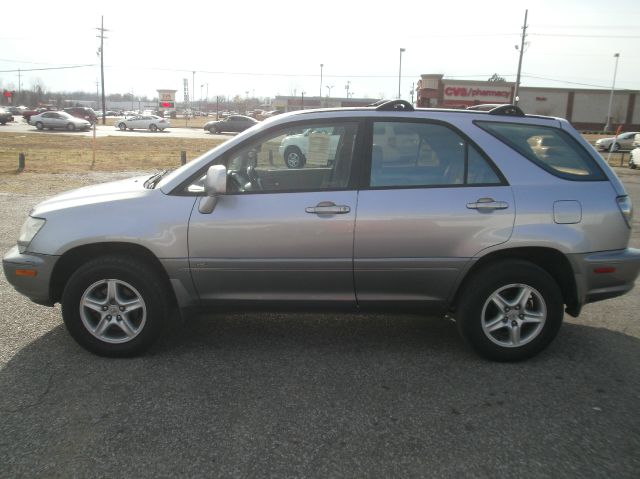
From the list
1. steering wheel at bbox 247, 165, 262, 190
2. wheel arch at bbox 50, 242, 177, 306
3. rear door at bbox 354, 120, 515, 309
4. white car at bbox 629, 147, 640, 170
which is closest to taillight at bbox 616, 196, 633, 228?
rear door at bbox 354, 120, 515, 309

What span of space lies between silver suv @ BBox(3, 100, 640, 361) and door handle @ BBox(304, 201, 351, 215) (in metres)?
0.01

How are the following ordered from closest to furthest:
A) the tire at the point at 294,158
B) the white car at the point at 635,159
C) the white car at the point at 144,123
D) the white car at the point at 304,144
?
1. the white car at the point at 304,144
2. the tire at the point at 294,158
3. the white car at the point at 635,159
4. the white car at the point at 144,123

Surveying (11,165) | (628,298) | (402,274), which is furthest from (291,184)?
(11,165)

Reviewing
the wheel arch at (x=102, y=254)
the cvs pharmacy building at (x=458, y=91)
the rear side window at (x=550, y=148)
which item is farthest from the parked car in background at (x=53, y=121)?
the rear side window at (x=550, y=148)

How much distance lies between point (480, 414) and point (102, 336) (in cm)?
268

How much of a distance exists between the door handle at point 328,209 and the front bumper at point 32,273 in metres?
1.86

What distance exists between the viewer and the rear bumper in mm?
3928

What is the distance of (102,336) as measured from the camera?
398 centimetres

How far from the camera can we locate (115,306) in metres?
3.95

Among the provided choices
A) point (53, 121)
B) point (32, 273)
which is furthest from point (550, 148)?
point (53, 121)

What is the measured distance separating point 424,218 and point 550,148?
3.91 ft

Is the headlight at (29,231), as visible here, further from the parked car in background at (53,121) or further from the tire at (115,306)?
the parked car in background at (53,121)

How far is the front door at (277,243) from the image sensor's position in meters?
3.82

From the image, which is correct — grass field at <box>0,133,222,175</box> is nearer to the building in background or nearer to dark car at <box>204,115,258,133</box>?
dark car at <box>204,115,258,133</box>
